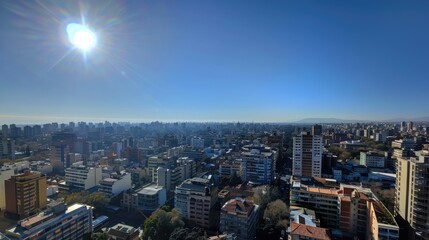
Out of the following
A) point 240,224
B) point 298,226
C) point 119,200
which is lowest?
point 119,200

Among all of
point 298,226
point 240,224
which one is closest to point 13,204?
point 240,224

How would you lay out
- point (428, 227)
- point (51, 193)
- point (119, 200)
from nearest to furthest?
point (428, 227), point (119, 200), point (51, 193)

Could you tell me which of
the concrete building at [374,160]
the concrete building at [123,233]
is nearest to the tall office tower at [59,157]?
the concrete building at [123,233]

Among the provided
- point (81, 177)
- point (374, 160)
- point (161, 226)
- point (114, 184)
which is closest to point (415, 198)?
point (161, 226)

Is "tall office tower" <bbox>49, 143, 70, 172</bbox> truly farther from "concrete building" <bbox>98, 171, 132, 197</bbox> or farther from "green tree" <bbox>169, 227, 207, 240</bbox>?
"green tree" <bbox>169, 227, 207, 240</bbox>

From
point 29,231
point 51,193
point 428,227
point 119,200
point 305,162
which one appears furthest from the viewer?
point 305,162

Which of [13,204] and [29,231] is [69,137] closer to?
[13,204]

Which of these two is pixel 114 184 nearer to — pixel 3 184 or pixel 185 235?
pixel 3 184

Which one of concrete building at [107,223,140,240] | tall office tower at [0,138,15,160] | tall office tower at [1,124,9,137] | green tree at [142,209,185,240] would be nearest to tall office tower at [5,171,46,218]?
concrete building at [107,223,140,240]
